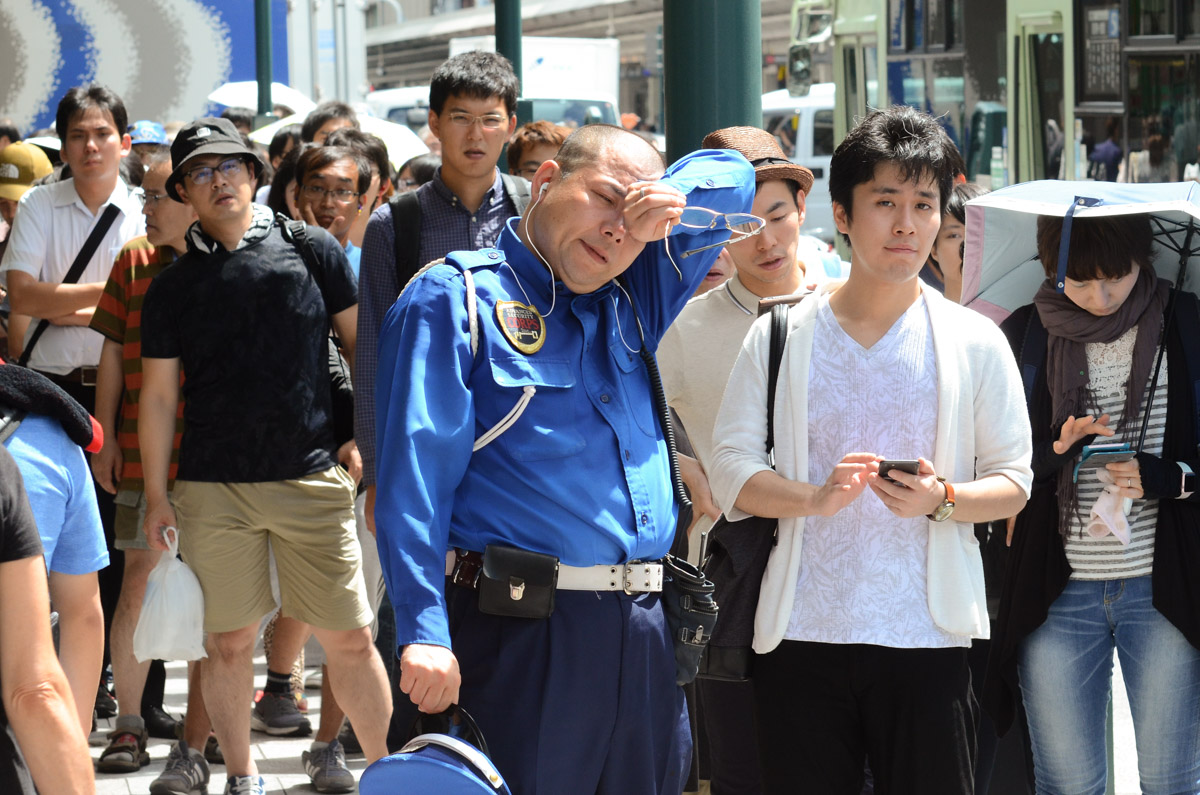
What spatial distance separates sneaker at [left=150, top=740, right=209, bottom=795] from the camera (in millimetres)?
5031

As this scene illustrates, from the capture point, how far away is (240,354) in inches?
188

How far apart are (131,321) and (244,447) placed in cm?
85

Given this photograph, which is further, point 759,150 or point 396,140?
point 396,140

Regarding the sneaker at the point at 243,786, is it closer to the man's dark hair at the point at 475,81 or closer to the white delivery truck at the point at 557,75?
the man's dark hair at the point at 475,81

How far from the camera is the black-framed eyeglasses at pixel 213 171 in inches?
191

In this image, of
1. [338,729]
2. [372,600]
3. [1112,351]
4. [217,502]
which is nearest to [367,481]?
[217,502]

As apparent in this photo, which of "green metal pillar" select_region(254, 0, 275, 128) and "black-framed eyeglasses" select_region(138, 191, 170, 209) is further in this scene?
"green metal pillar" select_region(254, 0, 275, 128)

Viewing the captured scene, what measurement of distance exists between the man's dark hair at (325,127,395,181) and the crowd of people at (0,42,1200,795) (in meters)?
1.50

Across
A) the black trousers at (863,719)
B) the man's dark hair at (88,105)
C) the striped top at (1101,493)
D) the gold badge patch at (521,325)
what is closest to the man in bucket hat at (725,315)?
the black trousers at (863,719)

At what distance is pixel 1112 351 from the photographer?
12.2 ft

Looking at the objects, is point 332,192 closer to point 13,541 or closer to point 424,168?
point 424,168

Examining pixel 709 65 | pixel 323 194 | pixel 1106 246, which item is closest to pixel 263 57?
pixel 323 194

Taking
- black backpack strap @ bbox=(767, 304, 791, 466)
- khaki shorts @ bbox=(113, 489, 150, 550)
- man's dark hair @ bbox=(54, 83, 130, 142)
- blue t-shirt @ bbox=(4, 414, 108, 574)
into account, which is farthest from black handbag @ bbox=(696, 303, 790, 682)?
man's dark hair @ bbox=(54, 83, 130, 142)

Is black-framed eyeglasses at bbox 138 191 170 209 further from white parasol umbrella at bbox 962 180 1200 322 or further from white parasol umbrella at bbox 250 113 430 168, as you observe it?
white parasol umbrella at bbox 250 113 430 168
